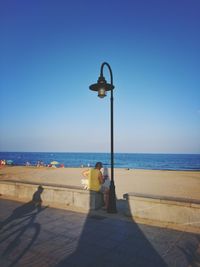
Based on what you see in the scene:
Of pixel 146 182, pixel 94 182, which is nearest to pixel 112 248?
pixel 94 182

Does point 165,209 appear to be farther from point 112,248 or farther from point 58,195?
point 58,195

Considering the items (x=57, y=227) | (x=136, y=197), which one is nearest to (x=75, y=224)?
(x=57, y=227)

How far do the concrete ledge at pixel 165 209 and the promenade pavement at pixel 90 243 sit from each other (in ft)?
1.68

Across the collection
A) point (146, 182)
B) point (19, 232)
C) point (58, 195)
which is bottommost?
point (146, 182)

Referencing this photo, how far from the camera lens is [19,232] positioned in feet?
18.8

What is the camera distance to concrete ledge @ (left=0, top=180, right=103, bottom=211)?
26.1 feet

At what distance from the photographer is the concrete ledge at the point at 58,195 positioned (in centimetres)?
795

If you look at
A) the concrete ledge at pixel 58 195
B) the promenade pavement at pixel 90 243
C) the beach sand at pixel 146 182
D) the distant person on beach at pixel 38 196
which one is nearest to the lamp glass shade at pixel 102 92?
the concrete ledge at pixel 58 195

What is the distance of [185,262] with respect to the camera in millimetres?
4152

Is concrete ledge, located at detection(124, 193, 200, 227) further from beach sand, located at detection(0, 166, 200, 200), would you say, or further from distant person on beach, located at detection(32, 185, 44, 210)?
beach sand, located at detection(0, 166, 200, 200)

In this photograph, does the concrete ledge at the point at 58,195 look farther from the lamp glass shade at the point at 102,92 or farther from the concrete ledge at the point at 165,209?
the lamp glass shade at the point at 102,92

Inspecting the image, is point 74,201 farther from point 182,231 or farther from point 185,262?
point 185,262

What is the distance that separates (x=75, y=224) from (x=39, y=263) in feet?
7.36

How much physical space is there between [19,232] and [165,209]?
12.9 feet
